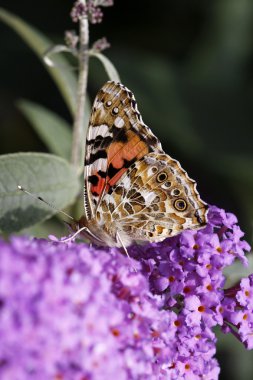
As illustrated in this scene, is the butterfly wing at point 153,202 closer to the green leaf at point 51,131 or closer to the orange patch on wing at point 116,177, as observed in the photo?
the orange patch on wing at point 116,177

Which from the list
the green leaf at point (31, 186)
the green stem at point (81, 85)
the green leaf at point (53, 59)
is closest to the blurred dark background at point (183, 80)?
the green leaf at point (53, 59)

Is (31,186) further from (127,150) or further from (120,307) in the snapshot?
(120,307)

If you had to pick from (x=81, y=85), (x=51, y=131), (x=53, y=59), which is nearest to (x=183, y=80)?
(x=51, y=131)

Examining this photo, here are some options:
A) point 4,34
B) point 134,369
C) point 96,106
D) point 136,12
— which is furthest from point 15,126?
point 134,369

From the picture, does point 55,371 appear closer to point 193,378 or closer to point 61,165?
point 193,378

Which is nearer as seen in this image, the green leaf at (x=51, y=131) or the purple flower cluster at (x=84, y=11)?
the purple flower cluster at (x=84, y=11)

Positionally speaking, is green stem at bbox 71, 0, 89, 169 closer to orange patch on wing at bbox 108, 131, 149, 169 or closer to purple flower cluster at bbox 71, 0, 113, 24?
purple flower cluster at bbox 71, 0, 113, 24

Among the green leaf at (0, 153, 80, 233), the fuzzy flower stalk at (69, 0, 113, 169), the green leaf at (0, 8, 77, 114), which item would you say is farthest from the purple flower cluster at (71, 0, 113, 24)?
the green leaf at (0, 153, 80, 233)
